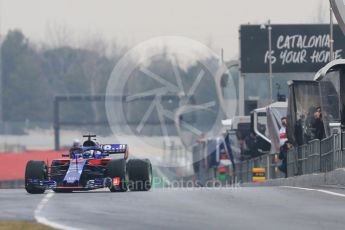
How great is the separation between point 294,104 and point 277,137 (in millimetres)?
4220

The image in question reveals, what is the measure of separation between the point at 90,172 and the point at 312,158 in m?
6.42

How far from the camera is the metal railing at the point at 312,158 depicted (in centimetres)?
3008

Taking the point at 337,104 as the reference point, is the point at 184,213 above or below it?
below

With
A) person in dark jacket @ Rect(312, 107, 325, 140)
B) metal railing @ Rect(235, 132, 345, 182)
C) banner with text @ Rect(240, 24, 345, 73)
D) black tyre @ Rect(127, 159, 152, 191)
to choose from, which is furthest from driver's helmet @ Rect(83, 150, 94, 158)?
banner with text @ Rect(240, 24, 345, 73)

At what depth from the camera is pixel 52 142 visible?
376 ft

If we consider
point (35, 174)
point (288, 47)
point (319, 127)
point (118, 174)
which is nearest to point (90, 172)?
point (118, 174)

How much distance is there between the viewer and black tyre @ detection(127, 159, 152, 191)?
28672 mm

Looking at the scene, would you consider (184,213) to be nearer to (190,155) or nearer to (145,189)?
(145,189)

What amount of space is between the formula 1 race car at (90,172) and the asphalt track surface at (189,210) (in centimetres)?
329

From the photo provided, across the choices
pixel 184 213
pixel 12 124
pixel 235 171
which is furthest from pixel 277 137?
pixel 12 124

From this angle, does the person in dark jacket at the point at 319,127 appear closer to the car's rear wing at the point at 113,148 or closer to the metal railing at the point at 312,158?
the metal railing at the point at 312,158

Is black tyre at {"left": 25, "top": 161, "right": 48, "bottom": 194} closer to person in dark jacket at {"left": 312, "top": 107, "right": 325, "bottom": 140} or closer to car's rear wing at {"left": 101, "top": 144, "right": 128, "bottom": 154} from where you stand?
car's rear wing at {"left": 101, "top": 144, "right": 128, "bottom": 154}

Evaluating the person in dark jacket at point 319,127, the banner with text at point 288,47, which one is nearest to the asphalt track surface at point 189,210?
the person in dark jacket at point 319,127

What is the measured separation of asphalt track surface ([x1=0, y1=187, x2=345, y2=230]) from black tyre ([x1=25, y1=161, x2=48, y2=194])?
3238 millimetres
